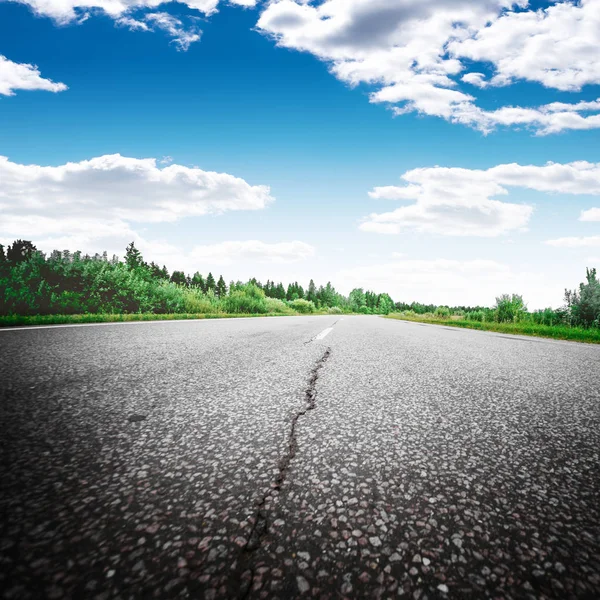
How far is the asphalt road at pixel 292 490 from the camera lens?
109 cm

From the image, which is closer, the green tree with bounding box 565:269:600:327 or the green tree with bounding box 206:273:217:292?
the green tree with bounding box 565:269:600:327

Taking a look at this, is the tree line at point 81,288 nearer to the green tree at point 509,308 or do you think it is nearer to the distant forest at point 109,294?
the distant forest at point 109,294

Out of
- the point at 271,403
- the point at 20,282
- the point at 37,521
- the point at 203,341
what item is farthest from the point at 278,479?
the point at 20,282

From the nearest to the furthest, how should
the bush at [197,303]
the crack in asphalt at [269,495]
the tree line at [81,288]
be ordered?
1. the crack in asphalt at [269,495]
2. the tree line at [81,288]
3. the bush at [197,303]

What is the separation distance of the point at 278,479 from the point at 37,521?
1032mm

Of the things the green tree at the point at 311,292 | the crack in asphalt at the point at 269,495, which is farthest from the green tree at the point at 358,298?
the crack in asphalt at the point at 269,495

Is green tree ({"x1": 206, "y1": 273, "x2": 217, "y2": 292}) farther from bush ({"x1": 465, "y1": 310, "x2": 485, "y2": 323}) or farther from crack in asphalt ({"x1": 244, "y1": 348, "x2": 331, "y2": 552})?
crack in asphalt ({"x1": 244, "y1": 348, "x2": 331, "y2": 552})

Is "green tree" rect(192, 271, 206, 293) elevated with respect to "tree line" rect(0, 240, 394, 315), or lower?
elevated

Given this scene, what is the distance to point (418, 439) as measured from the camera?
2242 mm

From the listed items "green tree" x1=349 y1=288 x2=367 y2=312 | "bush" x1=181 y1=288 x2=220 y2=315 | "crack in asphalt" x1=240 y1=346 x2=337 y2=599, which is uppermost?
Answer: "green tree" x1=349 y1=288 x2=367 y2=312

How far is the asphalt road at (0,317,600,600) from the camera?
3.59 ft

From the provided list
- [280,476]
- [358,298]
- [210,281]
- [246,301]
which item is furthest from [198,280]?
[280,476]

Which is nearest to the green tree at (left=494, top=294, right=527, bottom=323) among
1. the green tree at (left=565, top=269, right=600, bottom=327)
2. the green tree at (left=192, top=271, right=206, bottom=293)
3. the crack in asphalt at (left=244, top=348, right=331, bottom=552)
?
the green tree at (left=565, top=269, right=600, bottom=327)

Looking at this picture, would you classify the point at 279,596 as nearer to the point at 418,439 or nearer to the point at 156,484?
the point at 156,484
